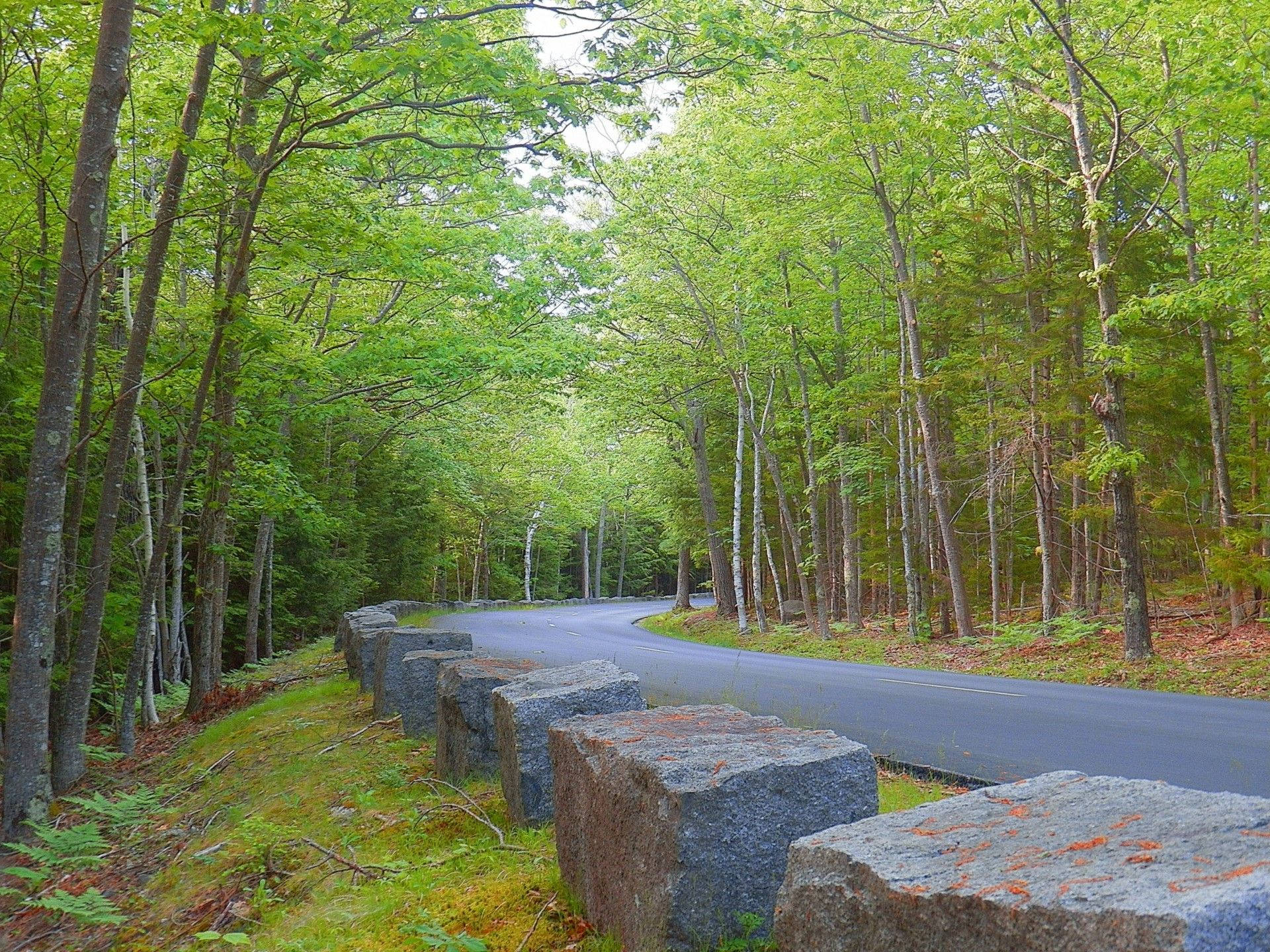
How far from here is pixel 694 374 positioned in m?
27.0

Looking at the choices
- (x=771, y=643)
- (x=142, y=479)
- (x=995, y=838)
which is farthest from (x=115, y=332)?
(x=771, y=643)

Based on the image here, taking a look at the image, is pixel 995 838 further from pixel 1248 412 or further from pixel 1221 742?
pixel 1248 412

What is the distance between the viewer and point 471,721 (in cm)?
608

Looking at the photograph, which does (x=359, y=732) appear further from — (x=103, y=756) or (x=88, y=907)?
(x=103, y=756)

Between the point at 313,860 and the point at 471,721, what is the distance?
124 centimetres

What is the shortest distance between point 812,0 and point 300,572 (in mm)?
17528

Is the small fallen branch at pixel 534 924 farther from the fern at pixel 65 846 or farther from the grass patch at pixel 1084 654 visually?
the grass patch at pixel 1084 654

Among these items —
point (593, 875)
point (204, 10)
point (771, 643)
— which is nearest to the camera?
point (593, 875)

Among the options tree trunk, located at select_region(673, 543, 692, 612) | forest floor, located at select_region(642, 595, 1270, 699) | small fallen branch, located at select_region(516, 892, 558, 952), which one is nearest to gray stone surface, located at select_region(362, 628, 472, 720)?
small fallen branch, located at select_region(516, 892, 558, 952)

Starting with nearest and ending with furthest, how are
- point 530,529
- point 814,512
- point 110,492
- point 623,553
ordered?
point 110,492, point 814,512, point 530,529, point 623,553

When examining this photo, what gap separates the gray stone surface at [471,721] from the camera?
605 cm

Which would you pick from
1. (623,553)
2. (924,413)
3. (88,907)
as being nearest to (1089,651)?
(924,413)

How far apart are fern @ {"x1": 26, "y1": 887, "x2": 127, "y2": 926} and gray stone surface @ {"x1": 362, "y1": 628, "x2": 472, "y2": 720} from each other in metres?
2.97

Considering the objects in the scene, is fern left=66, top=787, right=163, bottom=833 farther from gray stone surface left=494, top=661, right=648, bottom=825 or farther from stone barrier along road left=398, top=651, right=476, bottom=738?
gray stone surface left=494, top=661, right=648, bottom=825
